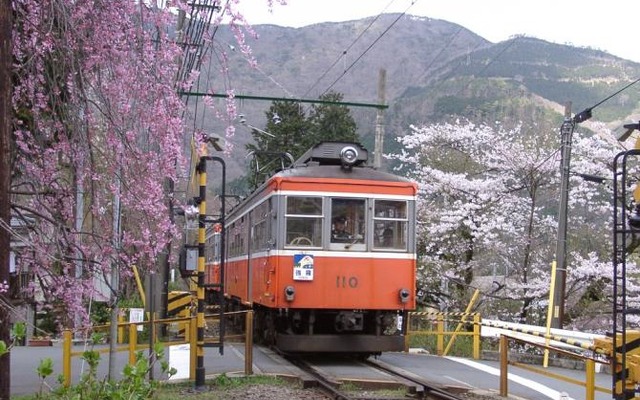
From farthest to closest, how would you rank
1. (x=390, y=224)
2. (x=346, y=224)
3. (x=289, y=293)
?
(x=390, y=224) → (x=346, y=224) → (x=289, y=293)

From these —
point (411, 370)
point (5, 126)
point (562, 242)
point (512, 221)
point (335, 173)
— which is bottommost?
point (411, 370)

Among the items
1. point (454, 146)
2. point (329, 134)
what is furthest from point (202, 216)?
point (329, 134)

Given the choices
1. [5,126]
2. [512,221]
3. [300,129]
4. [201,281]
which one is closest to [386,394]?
[201,281]

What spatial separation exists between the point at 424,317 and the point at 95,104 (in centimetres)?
1297

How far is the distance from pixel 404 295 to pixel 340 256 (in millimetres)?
1171

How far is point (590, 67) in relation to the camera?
3317 inches

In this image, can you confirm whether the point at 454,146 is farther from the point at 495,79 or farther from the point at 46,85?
the point at 495,79

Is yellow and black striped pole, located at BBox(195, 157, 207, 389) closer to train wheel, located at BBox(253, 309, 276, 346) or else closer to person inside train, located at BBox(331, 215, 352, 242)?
person inside train, located at BBox(331, 215, 352, 242)

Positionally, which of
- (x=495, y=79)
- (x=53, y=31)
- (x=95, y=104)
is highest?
(x=495, y=79)

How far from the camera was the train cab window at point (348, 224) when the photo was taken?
40.0ft

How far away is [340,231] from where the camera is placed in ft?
40.2

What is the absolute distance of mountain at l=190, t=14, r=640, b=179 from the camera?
60656 millimetres

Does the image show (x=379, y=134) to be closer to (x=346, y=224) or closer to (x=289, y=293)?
(x=346, y=224)

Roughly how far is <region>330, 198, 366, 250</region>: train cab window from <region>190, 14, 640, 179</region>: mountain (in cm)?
1856
